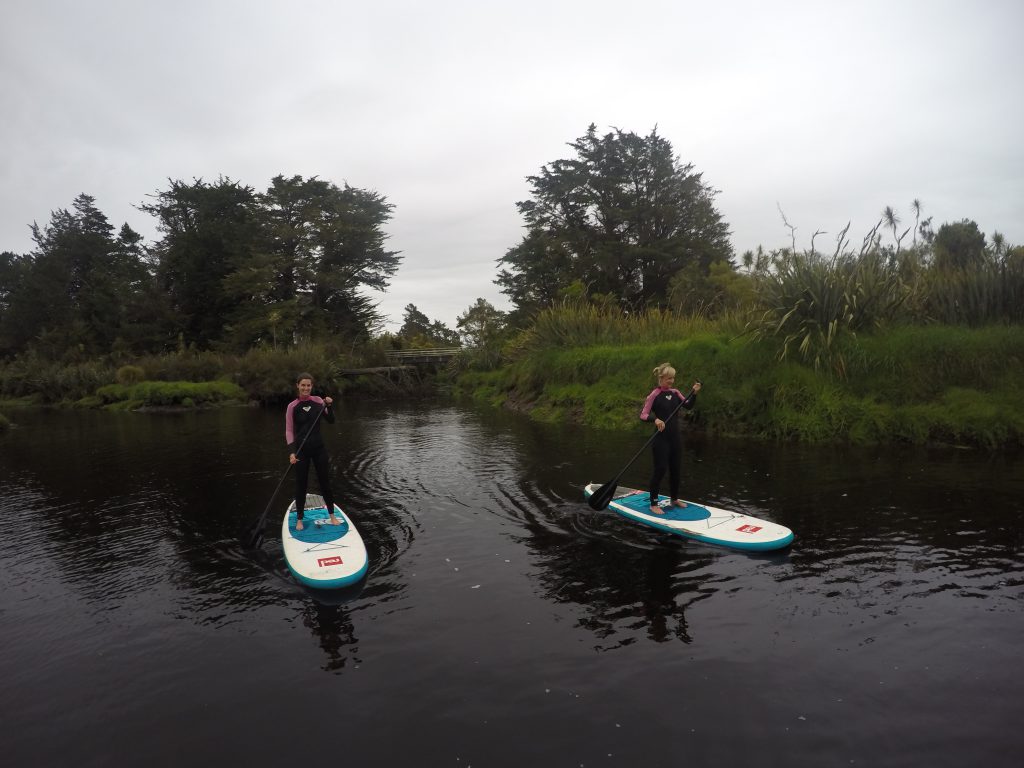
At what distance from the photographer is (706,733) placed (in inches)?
155

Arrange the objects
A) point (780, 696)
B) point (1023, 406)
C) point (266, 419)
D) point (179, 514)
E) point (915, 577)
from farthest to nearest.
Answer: point (266, 419) < point (1023, 406) < point (179, 514) < point (915, 577) < point (780, 696)

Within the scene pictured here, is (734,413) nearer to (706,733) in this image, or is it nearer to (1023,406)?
(1023,406)

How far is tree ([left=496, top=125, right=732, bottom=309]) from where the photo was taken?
33719mm

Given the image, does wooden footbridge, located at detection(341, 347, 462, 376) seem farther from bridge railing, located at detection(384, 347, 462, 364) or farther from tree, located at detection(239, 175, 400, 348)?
tree, located at detection(239, 175, 400, 348)

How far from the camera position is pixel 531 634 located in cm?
A: 534

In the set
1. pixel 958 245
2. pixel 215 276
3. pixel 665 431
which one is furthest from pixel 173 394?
pixel 958 245

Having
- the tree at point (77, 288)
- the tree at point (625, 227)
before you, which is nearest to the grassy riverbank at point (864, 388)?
the tree at point (625, 227)

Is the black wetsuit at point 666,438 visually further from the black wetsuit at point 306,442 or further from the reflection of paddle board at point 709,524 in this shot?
the black wetsuit at point 306,442

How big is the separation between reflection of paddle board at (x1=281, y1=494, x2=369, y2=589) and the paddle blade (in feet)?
11.2

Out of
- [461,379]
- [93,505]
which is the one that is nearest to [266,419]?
[461,379]

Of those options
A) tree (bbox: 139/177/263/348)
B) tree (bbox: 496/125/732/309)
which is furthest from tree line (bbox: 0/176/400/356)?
tree (bbox: 496/125/732/309)

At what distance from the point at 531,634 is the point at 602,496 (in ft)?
11.9

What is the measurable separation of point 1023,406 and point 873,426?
2.67 meters

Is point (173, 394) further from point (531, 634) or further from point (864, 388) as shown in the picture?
point (864, 388)
